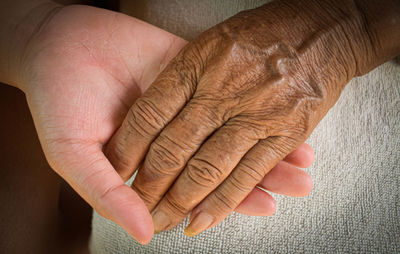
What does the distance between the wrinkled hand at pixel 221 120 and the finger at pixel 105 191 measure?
3.7 inches

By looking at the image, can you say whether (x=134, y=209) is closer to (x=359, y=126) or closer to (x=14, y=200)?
(x=14, y=200)

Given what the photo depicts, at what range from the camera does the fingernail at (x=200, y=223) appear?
2.38ft

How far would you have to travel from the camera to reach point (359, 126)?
2.89ft

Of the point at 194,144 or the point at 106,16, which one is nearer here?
the point at 194,144

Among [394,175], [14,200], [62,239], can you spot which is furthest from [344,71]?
[62,239]

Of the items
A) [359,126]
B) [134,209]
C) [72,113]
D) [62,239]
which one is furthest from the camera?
[62,239]

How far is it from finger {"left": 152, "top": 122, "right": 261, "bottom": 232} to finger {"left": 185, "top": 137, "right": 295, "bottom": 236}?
0.06 feet

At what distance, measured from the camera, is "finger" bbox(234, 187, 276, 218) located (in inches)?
29.8

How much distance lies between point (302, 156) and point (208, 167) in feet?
0.88

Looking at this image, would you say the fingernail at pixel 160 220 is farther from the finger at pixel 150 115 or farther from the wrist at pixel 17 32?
the wrist at pixel 17 32

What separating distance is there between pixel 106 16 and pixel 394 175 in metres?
0.91

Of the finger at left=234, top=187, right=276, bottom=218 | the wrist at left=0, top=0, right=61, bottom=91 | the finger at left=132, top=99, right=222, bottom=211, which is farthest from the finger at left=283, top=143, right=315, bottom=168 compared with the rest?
→ the wrist at left=0, top=0, right=61, bottom=91

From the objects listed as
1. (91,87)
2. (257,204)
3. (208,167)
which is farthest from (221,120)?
(91,87)

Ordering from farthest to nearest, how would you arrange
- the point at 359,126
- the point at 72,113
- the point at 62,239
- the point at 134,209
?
the point at 62,239
the point at 359,126
the point at 72,113
the point at 134,209
